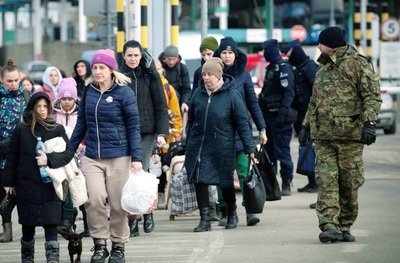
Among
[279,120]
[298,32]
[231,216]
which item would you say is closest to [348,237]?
[231,216]

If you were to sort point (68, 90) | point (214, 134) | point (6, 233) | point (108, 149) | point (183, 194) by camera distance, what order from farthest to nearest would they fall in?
1. point (183, 194)
2. point (68, 90)
3. point (6, 233)
4. point (214, 134)
5. point (108, 149)

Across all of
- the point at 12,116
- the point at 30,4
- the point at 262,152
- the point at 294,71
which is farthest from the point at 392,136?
the point at 30,4

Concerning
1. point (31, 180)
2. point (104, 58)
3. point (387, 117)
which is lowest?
point (387, 117)

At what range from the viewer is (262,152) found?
10727 millimetres

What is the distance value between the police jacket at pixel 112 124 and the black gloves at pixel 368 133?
1787mm

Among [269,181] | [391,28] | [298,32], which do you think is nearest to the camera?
[269,181]

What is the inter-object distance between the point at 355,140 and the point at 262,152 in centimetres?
251

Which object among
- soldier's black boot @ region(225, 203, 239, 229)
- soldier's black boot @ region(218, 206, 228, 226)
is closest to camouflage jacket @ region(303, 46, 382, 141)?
soldier's black boot @ region(225, 203, 239, 229)

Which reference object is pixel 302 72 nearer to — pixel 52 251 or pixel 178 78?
pixel 178 78

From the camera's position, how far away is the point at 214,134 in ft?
30.7

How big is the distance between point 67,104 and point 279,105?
3.30 m

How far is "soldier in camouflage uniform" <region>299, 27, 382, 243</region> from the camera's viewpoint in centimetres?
826

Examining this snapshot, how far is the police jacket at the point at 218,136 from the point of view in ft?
30.7

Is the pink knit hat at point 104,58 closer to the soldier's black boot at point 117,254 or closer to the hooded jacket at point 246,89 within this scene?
the soldier's black boot at point 117,254
